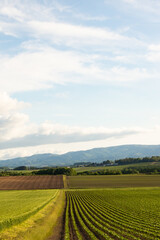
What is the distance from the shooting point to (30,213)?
30859mm

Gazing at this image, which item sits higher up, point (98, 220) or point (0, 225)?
point (0, 225)

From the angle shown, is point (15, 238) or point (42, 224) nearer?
point (15, 238)

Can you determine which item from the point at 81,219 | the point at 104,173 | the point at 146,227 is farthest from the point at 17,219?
the point at 104,173

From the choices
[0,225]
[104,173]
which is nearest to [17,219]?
[0,225]

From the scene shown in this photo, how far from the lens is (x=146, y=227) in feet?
88.4

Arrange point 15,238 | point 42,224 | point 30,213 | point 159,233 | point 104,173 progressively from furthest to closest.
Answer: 1. point 104,173
2. point 30,213
3. point 42,224
4. point 159,233
5. point 15,238

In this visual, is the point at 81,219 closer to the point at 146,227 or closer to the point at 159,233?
the point at 146,227

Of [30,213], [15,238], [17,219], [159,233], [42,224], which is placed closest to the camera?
[15,238]

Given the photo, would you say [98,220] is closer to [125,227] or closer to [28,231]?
[125,227]

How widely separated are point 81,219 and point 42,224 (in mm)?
6061

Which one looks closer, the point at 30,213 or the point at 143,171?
the point at 30,213

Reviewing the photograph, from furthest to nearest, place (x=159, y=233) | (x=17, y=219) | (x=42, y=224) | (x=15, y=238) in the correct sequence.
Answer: (x=42, y=224) < (x=17, y=219) < (x=159, y=233) < (x=15, y=238)

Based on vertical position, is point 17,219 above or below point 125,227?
above

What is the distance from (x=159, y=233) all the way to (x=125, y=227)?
4086mm
